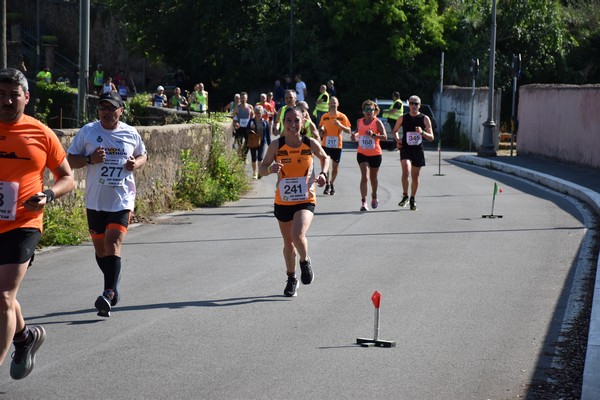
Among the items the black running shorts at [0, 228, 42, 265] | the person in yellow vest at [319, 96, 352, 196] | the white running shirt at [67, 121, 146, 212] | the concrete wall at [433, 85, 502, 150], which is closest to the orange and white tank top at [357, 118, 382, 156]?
the person in yellow vest at [319, 96, 352, 196]

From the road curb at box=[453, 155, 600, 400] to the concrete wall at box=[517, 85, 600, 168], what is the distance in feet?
5.26

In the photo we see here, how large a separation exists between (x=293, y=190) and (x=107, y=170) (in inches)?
77.1

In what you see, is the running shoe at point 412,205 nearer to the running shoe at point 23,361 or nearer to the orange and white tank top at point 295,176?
the orange and white tank top at point 295,176

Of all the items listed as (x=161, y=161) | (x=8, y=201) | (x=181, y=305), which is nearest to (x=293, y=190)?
(x=181, y=305)

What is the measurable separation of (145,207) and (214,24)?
35156 millimetres

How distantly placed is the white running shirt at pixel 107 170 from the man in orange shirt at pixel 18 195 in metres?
2.37

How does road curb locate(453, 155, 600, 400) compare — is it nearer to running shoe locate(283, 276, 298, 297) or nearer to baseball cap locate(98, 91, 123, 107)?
running shoe locate(283, 276, 298, 297)

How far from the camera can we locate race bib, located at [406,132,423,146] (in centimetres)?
1777

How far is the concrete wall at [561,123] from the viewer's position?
26.5 metres

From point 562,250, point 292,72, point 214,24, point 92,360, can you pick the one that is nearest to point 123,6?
point 214,24

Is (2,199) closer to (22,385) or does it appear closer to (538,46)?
(22,385)

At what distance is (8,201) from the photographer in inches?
248

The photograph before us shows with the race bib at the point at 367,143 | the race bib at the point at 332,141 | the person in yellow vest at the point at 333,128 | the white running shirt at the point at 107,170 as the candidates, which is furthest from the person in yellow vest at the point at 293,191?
the race bib at the point at 332,141

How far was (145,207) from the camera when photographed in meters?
16.3
